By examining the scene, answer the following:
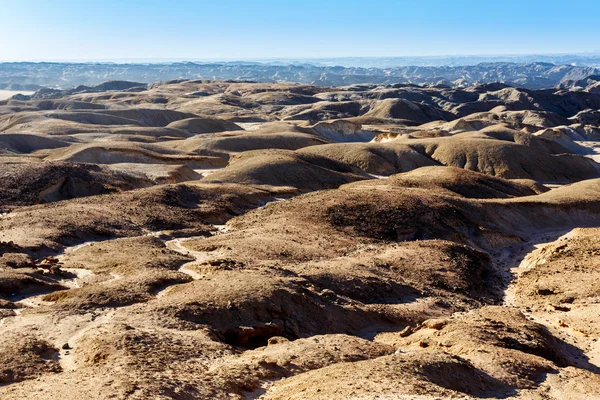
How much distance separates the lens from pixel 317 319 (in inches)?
781

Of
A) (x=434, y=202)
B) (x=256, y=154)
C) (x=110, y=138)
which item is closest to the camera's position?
(x=434, y=202)

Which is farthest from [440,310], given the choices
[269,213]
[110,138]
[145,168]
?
[110,138]

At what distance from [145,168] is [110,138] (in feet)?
79.4

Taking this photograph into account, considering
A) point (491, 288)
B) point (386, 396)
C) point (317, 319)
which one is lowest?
point (491, 288)

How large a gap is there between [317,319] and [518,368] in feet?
20.9

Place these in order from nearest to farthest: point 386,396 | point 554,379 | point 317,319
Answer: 1. point 386,396
2. point 554,379
3. point 317,319

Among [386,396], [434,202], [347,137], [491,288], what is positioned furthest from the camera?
[347,137]

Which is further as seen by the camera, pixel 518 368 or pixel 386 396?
pixel 518 368

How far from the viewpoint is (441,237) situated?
112 ft

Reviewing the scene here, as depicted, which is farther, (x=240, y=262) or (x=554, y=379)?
(x=240, y=262)

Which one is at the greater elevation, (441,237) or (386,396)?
(386,396)

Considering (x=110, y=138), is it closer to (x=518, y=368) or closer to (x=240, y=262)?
(x=240, y=262)

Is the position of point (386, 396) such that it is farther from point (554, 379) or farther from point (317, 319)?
point (317, 319)

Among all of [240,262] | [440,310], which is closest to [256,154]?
[240,262]
